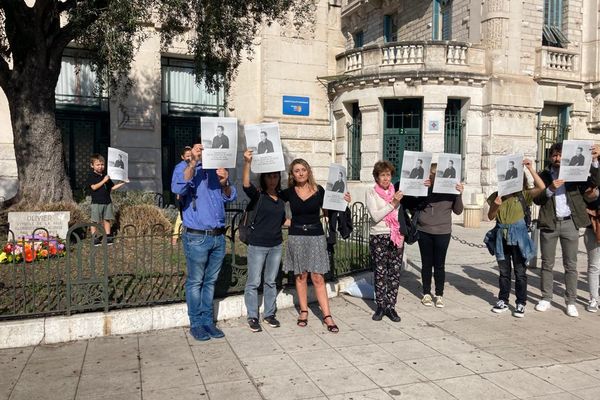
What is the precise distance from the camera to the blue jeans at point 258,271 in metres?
5.54

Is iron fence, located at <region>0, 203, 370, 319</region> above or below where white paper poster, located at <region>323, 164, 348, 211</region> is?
below

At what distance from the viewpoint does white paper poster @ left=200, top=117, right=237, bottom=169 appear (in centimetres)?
500

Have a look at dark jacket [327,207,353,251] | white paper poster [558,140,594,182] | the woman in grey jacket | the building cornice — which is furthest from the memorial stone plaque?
the building cornice

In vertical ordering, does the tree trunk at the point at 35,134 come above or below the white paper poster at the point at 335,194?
above

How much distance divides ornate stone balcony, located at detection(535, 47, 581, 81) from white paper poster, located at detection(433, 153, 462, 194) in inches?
557

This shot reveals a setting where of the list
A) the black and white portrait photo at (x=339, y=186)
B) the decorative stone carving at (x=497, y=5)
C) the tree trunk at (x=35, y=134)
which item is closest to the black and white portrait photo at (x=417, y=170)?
the black and white portrait photo at (x=339, y=186)

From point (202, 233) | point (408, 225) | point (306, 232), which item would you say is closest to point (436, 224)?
point (408, 225)

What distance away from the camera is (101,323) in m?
5.40

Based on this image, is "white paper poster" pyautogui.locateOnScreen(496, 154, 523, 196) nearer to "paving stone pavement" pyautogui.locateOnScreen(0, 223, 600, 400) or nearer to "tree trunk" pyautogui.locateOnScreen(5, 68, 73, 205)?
"paving stone pavement" pyautogui.locateOnScreen(0, 223, 600, 400)

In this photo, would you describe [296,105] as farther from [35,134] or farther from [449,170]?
[449,170]

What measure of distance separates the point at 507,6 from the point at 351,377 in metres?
16.8

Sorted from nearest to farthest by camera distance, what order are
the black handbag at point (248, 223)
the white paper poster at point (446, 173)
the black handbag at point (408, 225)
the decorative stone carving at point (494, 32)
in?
the black handbag at point (248, 223) < the black handbag at point (408, 225) < the white paper poster at point (446, 173) < the decorative stone carving at point (494, 32)

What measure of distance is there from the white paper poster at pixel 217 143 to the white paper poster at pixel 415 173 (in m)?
2.15

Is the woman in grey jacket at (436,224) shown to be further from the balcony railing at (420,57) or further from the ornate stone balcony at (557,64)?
the ornate stone balcony at (557,64)
